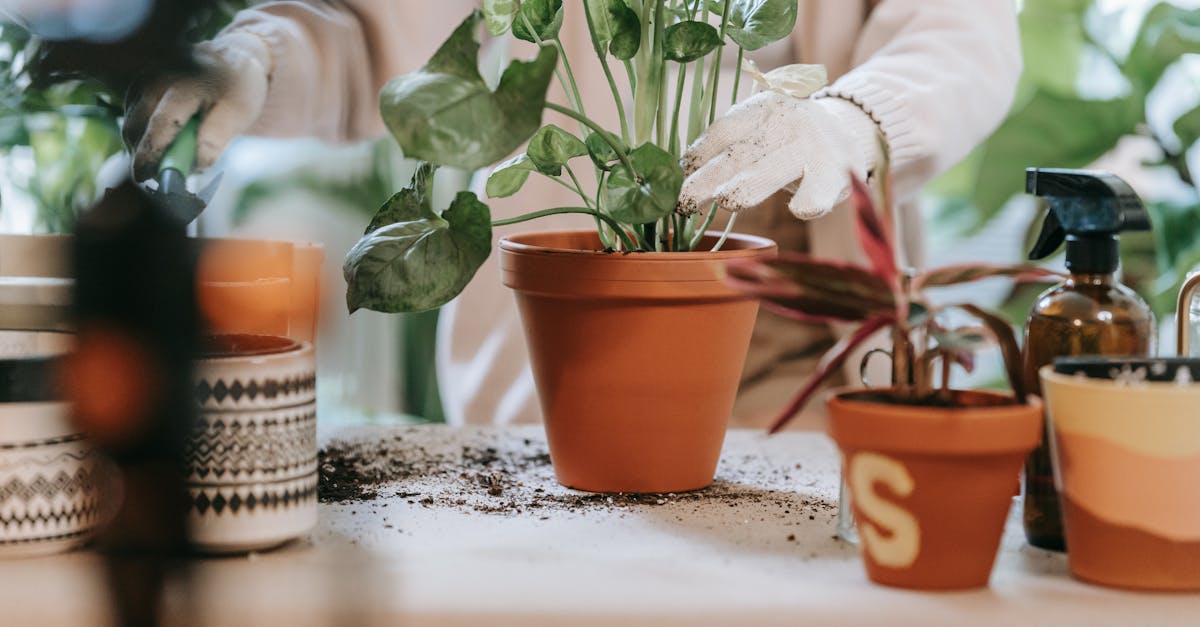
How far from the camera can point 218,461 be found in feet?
1.92

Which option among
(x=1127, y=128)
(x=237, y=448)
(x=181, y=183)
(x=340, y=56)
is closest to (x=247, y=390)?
(x=237, y=448)

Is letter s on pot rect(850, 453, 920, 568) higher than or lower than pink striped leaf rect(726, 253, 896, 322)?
lower

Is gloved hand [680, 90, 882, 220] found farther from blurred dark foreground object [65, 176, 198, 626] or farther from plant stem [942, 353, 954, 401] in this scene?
blurred dark foreground object [65, 176, 198, 626]

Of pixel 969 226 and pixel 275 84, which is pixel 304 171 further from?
pixel 969 226

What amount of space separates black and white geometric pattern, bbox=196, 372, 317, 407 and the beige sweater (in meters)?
0.63

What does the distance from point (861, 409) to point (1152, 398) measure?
0.44ft

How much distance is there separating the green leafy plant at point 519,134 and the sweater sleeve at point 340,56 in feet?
1.68

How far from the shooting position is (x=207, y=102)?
2.73ft

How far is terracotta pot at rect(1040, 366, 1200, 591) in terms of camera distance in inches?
19.9

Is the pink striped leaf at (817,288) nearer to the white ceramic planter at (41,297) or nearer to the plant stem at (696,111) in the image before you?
the plant stem at (696,111)

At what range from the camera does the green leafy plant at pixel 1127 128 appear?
1.66 meters

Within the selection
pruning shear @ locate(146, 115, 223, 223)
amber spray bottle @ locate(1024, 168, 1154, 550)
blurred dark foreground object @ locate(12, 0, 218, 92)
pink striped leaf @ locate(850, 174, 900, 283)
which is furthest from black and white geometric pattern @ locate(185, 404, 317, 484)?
amber spray bottle @ locate(1024, 168, 1154, 550)

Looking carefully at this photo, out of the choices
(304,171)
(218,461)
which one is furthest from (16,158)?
(304,171)

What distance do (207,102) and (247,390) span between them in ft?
1.11
